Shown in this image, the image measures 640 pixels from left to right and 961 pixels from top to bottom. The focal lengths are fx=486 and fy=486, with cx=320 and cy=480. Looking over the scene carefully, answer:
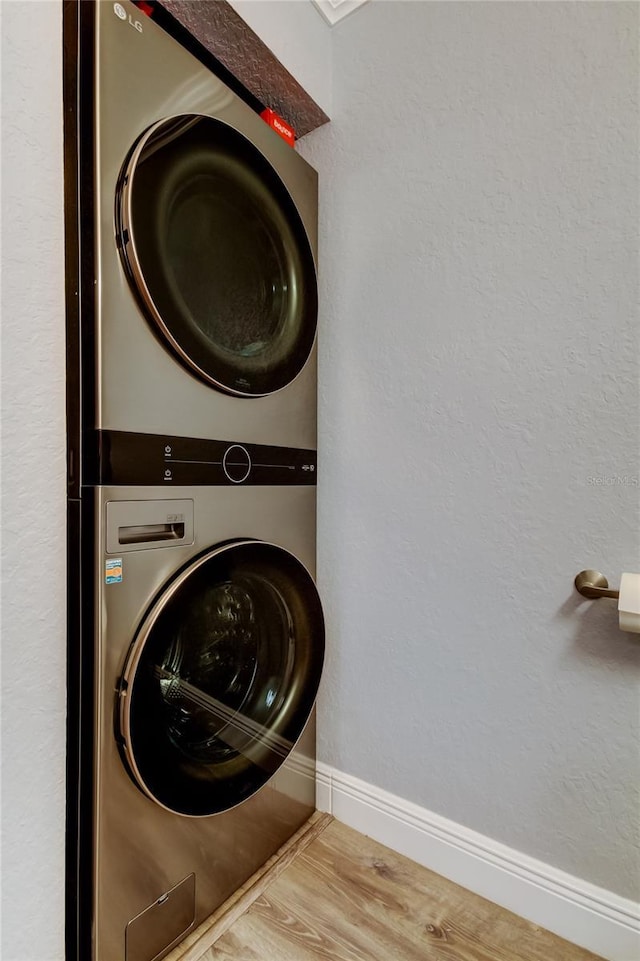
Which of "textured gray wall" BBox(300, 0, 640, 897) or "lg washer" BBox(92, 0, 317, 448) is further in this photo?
"textured gray wall" BBox(300, 0, 640, 897)

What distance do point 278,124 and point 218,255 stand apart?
57 centimetres

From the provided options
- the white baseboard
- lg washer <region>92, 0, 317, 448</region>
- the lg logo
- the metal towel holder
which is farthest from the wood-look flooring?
the lg logo

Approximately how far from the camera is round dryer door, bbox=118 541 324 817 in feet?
2.83

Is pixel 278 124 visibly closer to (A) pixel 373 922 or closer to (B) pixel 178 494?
(B) pixel 178 494

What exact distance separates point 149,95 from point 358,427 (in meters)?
0.82

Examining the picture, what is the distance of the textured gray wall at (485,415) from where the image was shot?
3.18 feet

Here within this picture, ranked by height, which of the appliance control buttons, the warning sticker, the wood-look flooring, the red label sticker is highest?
the red label sticker

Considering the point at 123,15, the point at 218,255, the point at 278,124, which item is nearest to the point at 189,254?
the point at 218,255

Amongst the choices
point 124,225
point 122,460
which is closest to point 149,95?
point 124,225

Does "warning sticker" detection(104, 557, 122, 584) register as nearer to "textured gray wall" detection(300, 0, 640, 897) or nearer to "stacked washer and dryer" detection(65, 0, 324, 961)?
"stacked washer and dryer" detection(65, 0, 324, 961)

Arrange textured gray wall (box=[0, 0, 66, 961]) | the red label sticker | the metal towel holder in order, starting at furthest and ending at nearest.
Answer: the red label sticker → the metal towel holder → textured gray wall (box=[0, 0, 66, 961])

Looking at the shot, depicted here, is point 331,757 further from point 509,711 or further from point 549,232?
point 549,232

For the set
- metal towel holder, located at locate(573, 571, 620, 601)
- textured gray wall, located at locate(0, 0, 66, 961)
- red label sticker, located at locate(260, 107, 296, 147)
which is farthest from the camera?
red label sticker, located at locate(260, 107, 296, 147)

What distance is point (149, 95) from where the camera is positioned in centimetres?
88
